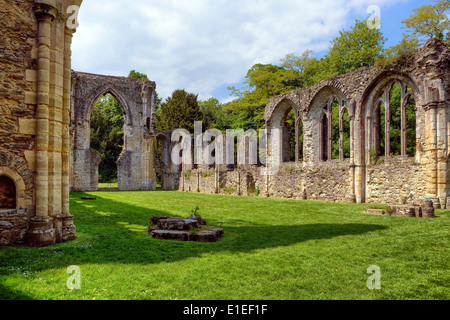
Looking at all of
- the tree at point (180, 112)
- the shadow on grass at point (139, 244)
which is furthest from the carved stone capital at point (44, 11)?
the tree at point (180, 112)

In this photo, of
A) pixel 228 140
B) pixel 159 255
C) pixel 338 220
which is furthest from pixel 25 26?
pixel 228 140

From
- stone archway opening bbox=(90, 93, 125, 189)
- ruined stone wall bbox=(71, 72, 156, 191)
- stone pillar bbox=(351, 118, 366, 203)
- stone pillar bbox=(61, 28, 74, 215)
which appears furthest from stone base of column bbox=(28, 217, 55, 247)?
stone archway opening bbox=(90, 93, 125, 189)

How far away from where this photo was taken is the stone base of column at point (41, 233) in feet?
19.3

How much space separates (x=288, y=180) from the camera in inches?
748

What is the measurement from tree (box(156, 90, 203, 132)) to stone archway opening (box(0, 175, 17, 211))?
99.3 feet

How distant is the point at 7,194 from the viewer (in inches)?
244

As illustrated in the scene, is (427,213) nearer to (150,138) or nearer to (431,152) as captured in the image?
(431,152)

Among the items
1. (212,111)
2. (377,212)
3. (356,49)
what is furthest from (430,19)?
(212,111)

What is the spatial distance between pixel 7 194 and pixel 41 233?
1.05 metres

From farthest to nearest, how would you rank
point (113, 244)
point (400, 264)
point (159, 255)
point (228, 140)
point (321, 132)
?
1. point (228, 140)
2. point (321, 132)
3. point (113, 244)
4. point (159, 255)
5. point (400, 264)

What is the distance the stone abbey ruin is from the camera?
6.06m

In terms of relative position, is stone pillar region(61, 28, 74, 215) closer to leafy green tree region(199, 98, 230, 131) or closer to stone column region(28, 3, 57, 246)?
stone column region(28, 3, 57, 246)
